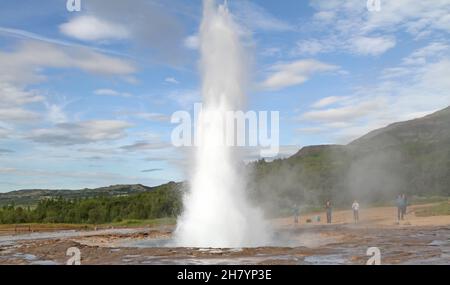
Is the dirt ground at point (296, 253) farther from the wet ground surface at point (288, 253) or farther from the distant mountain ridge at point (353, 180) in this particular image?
the distant mountain ridge at point (353, 180)

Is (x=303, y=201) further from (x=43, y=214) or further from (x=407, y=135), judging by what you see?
(x=407, y=135)

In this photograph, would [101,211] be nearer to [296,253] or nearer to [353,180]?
[353,180]

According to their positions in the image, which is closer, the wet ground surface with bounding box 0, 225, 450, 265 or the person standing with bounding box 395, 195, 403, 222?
the wet ground surface with bounding box 0, 225, 450, 265

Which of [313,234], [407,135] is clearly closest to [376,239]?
[313,234]

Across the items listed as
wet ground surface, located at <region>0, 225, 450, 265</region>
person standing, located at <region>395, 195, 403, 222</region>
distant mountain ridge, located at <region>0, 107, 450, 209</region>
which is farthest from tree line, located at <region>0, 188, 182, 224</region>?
wet ground surface, located at <region>0, 225, 450, 265</region>

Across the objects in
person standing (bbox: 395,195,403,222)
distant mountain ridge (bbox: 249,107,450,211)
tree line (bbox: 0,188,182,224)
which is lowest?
tree line (bbox: 0,188,182,224)

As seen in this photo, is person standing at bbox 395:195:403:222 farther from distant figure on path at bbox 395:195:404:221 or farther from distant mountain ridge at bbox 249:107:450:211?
distant mountain ridge at bbox 249:107:450:211

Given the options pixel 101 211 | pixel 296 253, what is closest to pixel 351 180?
pixel 101 211

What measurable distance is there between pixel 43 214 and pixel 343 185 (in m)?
38.0

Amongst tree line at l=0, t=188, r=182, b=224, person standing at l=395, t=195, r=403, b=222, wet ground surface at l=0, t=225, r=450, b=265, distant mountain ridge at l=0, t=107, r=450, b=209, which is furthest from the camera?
tree line at l=0, t=188, r=182, b=224

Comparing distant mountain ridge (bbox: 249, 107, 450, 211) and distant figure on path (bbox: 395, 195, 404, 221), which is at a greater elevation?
distant mountain ridge (bbox: 249, 107, 450, 211)

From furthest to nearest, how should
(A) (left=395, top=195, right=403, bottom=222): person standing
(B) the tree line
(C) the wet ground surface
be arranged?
(B) the tree line
(A) (left=395, top=195, right=403, bottom=222): person standing
(C) the wet ground surface

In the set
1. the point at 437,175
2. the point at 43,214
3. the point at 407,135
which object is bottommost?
the point at 43,214
